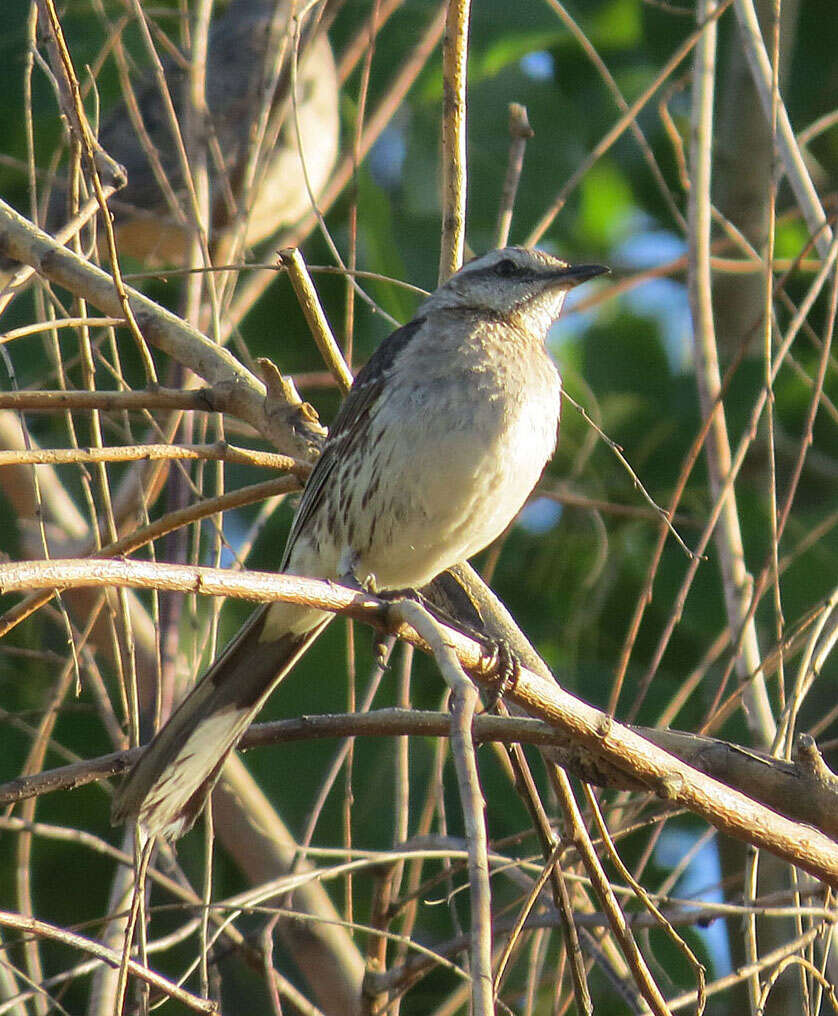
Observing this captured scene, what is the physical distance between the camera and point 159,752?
283cm

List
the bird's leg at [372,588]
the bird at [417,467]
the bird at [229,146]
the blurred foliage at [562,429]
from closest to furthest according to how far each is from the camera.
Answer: the bird's leg at [372,588]
the bird at [417,467]
the blurred foliage at [562,429]
the bird at [229,146]

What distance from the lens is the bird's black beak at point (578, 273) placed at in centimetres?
375

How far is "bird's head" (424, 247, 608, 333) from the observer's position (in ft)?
12.4

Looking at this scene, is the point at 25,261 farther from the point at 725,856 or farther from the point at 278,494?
the point at 725,856

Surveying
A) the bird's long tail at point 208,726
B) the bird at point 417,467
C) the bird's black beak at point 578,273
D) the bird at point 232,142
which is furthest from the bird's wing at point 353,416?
the bird at point 232,142

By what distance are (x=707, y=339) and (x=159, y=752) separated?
1525 mm

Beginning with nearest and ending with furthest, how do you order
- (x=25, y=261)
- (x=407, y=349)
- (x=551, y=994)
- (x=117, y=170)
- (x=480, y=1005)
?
(x=480, y=1005) < (x=117, y=170) < (x=25, y=261) < (x=407, y=349) < (x=551, y=994)

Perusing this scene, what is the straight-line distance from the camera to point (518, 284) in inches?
151

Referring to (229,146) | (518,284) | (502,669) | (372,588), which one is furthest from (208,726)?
(229,146)

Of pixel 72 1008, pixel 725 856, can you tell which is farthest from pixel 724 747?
pixel 72 1008

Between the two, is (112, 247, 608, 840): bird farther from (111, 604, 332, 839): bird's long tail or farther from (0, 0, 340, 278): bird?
(0, 0, 340, 278): bird

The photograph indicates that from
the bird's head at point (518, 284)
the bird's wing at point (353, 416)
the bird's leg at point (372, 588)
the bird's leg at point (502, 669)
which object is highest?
the bird's head at point (518, 284)

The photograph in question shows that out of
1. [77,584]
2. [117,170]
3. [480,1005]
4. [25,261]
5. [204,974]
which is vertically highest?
[117,170]

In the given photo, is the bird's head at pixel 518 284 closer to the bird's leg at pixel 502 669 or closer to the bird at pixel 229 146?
the bird's leg at pixel 502 669
